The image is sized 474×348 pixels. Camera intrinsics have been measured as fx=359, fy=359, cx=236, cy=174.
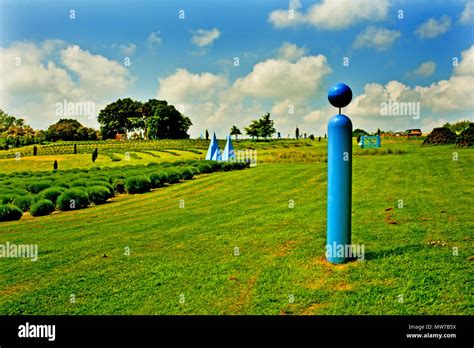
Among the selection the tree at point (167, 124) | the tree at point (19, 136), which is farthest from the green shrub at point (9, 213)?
the tree at point (167, 124)

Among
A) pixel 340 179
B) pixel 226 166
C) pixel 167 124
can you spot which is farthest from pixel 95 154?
pixel 340 179

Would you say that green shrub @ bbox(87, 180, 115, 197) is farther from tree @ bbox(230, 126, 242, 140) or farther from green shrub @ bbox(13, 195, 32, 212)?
tree @ bbox(230, 126, 242, 140)

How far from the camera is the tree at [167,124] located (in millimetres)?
22567

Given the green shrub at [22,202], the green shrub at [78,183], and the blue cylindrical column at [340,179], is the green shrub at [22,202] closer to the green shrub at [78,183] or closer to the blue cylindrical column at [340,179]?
the green shrub at [78,183]

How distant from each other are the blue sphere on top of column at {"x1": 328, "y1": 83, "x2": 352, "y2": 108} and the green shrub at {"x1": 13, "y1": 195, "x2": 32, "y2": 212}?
11.0 metres

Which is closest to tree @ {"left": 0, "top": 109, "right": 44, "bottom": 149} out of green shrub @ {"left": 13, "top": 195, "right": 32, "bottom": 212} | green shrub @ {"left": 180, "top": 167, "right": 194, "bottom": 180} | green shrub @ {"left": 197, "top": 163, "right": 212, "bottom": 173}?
Result: green shrub @ {"left": 13, "top": 195, "right": 32, "bottom": 212}

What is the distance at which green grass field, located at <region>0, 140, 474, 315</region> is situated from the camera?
3.99 m

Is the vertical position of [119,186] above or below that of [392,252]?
above

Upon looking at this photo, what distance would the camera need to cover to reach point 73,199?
1176 centimetres

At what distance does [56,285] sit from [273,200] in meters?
6.03

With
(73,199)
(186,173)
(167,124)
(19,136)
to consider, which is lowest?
(73,199)

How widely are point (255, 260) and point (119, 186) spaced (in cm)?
1132

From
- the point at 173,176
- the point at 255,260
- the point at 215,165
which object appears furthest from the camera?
the point at 215,165

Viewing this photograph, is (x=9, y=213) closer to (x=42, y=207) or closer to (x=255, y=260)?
(x=42, y=207)
